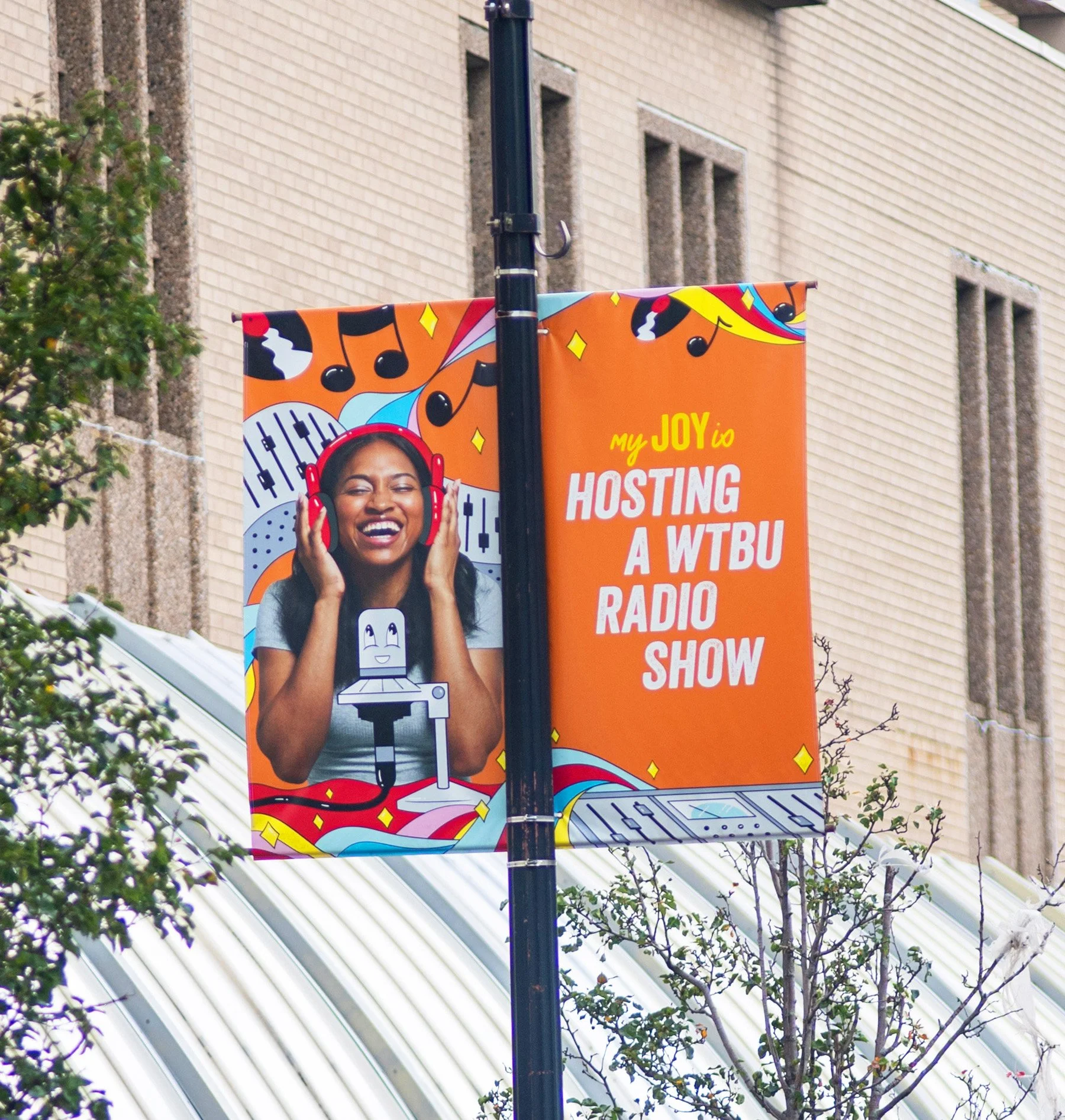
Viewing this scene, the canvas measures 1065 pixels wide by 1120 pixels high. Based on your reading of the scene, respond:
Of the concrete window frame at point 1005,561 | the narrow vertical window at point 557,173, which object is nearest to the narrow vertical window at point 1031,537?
the concrete window frame at point 1005,561

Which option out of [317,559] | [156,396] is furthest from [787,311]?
[156,396]

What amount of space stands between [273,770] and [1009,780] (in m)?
19.4

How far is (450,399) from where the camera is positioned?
686 centimetres

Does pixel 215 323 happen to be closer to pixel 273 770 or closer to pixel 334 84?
pixel 334 84

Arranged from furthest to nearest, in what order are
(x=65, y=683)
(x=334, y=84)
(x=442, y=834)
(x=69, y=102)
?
(x=334, y=84)
(x=69, y=102)
(x=65, y=683)
(x=442, y=834)

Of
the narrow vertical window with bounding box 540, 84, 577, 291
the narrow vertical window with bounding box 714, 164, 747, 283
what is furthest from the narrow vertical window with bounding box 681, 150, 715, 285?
the narrow vertical window with bounding box 540, 84, 577, 291

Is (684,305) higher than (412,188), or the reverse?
(412,188)

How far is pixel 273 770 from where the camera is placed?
6766mm

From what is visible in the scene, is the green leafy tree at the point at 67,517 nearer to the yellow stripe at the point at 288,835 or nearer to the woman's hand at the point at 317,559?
the yellow stripe at the point at 288,835

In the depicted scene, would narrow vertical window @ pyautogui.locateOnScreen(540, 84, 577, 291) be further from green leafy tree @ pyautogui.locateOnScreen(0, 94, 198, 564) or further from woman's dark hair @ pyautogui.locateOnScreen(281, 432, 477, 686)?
woman's dark hair @ pyautogui.locateOnScreen(281, 432, 477, 686)

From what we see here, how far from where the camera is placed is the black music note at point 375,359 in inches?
274

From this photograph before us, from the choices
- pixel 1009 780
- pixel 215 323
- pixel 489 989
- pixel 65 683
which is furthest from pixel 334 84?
pixel 1009 780

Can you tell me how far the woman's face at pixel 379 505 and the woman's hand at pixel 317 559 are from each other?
56 mm

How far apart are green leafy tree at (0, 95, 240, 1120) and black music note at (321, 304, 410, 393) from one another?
0.42m
